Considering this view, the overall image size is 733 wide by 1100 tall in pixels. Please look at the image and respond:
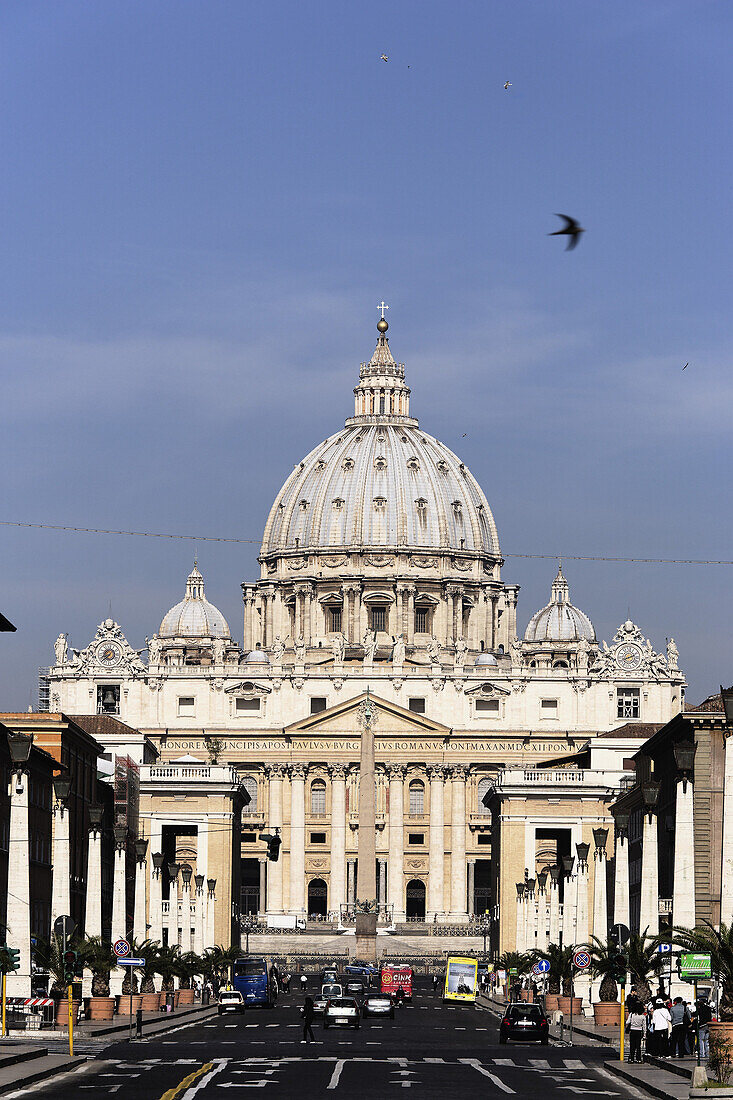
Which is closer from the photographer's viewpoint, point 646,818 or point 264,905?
point 646,818

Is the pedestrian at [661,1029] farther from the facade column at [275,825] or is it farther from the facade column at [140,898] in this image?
the facade column at [275,825]

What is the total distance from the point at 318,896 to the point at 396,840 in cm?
774

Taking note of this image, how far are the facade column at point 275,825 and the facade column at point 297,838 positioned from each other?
96 cm

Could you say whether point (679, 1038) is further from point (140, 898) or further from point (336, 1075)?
point (140, 898)

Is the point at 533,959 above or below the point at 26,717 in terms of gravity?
below

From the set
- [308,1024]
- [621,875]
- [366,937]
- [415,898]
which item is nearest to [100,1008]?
[308,1024]

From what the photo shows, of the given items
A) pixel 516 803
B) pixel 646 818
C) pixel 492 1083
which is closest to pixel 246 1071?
pixel 492 1083

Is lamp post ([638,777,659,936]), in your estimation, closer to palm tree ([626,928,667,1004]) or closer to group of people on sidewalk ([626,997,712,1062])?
palm tree ([626,928,667,1004])

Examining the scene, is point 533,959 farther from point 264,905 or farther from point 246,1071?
point 264,905

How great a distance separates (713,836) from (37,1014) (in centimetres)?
3168

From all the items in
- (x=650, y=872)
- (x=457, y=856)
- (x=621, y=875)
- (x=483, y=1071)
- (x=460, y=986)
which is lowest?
(x=460, y=986)

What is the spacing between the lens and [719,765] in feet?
292

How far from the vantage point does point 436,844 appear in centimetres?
19862

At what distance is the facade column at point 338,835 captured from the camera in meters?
197
